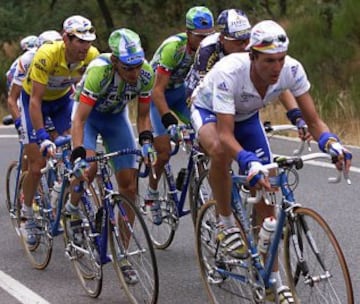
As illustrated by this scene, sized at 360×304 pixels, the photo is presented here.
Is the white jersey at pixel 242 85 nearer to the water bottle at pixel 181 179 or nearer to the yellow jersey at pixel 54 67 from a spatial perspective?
the water bottle at pixel 181 179

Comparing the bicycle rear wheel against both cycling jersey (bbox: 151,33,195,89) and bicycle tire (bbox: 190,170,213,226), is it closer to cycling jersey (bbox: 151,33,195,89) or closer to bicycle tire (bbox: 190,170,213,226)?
bicycle tire (bbox: 190,170,213,226)

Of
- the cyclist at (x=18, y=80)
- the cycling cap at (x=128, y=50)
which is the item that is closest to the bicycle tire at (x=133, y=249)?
the cycling cap at (x=128, y=50)

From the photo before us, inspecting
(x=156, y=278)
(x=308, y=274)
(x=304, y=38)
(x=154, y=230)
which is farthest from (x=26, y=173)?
(x=304, y=38)

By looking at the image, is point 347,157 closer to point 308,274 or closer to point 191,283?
point 308,274

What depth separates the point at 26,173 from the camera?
27.6ft

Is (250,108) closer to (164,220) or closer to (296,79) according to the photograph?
(296,79)

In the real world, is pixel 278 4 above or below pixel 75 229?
below

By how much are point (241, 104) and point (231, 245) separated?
0.86m

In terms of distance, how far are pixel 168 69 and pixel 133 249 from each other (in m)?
2.32

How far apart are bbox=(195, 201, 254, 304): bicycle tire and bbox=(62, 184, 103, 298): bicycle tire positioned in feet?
2.85

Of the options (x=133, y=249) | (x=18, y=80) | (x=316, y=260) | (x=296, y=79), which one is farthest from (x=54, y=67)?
(x=316, y=260)

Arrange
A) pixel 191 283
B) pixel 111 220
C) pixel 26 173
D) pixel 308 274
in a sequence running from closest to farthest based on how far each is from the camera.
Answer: pixel 308 274, pixel 111 220, pixel 191 283, pixel 26 173

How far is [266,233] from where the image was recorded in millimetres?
5680

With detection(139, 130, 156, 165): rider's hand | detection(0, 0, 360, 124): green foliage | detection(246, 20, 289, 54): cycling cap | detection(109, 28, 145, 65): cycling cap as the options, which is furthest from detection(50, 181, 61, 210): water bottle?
detection(0, 0, 360, 124): green foliage
